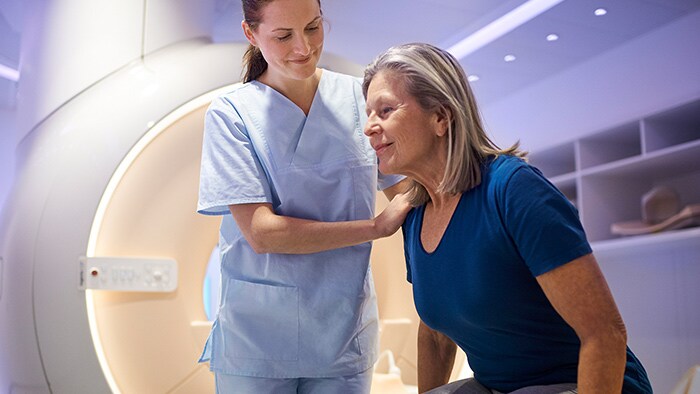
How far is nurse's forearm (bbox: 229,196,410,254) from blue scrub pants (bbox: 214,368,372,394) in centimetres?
26

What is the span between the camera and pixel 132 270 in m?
1.75

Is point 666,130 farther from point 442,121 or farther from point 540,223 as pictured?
point 540,223

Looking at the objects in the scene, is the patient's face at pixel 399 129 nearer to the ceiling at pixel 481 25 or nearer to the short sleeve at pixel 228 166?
the short sleeve at pixel 228 166

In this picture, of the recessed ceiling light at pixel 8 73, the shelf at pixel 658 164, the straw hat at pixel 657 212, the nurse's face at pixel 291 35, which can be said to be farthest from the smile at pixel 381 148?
the straw hat at pixel 657 212

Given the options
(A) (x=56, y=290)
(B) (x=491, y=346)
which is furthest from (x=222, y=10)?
(B) (x=491, y=346)

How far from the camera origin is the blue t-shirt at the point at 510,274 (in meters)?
0.98

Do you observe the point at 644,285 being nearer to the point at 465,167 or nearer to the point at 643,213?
the point at 643,213

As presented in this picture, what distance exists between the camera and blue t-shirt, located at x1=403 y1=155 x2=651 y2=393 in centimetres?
98

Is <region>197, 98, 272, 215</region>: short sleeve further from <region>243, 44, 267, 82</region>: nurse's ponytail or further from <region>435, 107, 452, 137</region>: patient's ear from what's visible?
<region>435, 107, 452, 137</region>: patient's ear

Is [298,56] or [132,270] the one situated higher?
[298,56]

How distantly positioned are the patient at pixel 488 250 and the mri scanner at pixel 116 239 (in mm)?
708

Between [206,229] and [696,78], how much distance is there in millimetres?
2480

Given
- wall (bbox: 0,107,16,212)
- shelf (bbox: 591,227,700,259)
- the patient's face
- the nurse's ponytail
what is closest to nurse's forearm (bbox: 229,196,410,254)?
the patient's face

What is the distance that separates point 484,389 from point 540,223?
1.16 ft
